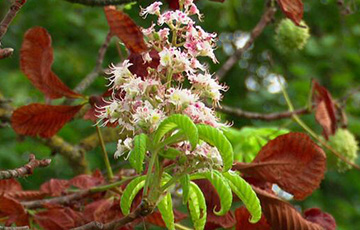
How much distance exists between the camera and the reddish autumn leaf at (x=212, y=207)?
83.3 inches

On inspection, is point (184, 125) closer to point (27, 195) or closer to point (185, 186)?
point (185, 186)

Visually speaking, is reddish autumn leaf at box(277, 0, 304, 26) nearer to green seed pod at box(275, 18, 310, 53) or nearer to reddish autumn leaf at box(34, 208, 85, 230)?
reddish autumn leaf at box(34, 208, 85, 230)

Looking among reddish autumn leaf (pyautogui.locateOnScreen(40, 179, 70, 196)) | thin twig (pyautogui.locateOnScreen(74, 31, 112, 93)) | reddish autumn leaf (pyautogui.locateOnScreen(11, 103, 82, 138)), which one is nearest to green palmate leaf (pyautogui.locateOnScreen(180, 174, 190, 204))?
reddish autumn leaf (pyautogui.locateOnScreen(11, 103, 82, 138))

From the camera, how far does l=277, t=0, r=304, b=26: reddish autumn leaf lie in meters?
2.08

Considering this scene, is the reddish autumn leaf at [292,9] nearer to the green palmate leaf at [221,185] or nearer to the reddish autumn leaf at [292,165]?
the reddish autumn leaf at [292,165]

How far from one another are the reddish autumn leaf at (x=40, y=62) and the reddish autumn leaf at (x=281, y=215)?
0.75 m

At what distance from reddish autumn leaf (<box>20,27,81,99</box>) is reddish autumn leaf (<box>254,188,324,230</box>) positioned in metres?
0.75

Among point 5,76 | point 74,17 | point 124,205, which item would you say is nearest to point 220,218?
point 124,205

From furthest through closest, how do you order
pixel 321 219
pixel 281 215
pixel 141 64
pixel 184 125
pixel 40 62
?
pixel 40 62
pixel 321 219
pixel 281 215
pixel 141 64
pixel 184 125

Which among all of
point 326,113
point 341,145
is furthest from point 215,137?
point 341,145

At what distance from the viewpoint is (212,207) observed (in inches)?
83.5

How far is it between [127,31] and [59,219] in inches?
23.6

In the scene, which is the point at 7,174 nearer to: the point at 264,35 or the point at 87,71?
the point at 87,71

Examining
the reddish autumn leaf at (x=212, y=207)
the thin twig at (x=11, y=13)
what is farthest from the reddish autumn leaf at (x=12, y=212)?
the thin twig at (x=11, y=13)
